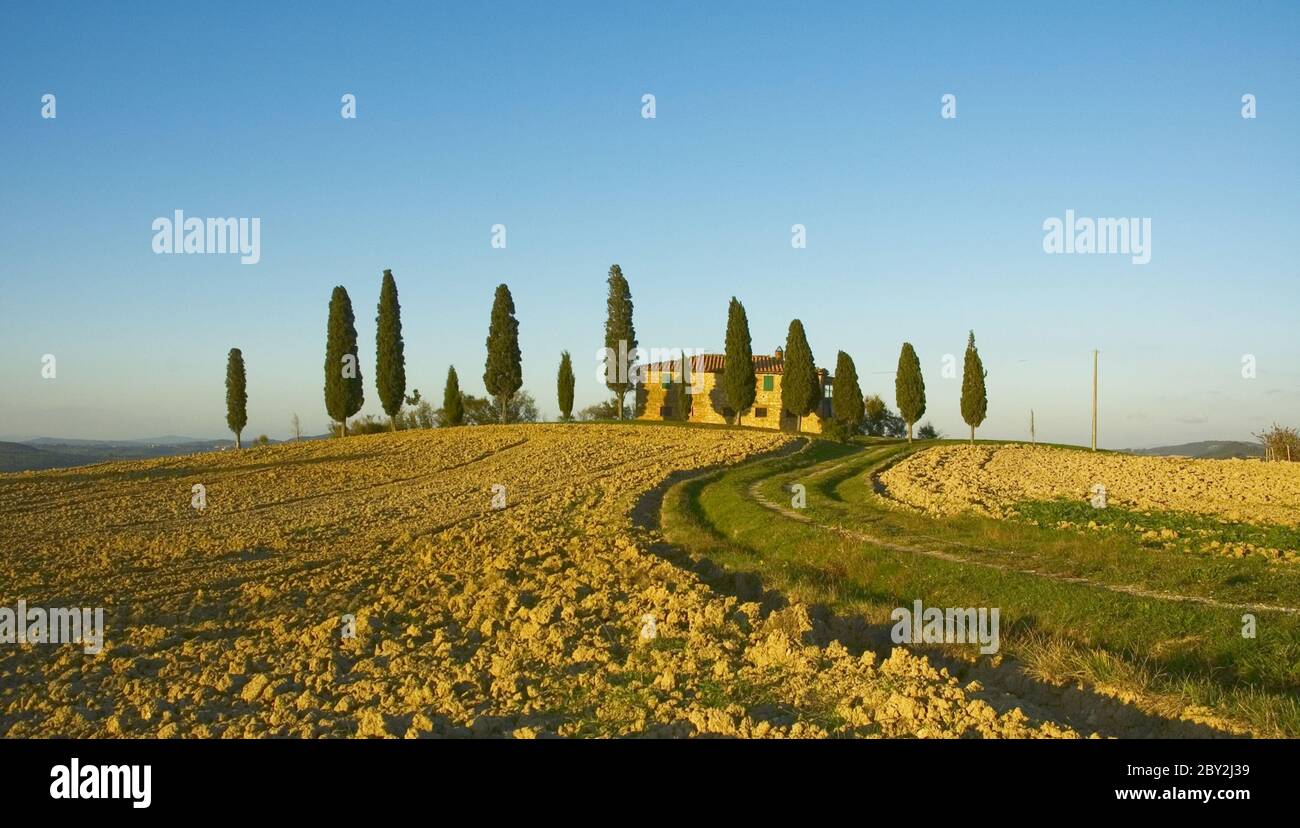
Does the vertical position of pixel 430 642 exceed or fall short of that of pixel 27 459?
it exceeds it

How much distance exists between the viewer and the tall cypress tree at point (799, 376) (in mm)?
64062

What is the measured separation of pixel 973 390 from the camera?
6731 cm

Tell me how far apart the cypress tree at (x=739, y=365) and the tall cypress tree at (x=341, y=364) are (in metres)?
25.7

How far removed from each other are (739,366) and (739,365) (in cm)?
7

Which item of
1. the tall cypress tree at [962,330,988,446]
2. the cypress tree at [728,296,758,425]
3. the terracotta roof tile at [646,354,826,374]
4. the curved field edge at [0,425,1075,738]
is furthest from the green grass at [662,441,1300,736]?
the terracotta roof tile at [646,354,826,374]

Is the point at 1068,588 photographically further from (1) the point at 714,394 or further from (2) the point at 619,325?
(1) the point at 714,394

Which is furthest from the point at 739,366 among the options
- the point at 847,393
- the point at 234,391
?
the point at 234,391

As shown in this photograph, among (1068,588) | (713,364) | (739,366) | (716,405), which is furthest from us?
(713,364)

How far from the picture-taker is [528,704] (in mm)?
8953

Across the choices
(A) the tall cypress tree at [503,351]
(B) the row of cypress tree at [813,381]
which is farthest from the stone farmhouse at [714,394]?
(A) the tall cypress tree at [503,351]

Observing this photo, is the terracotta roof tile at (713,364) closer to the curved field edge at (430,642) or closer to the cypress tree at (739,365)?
the cypress tree at (739,365)
